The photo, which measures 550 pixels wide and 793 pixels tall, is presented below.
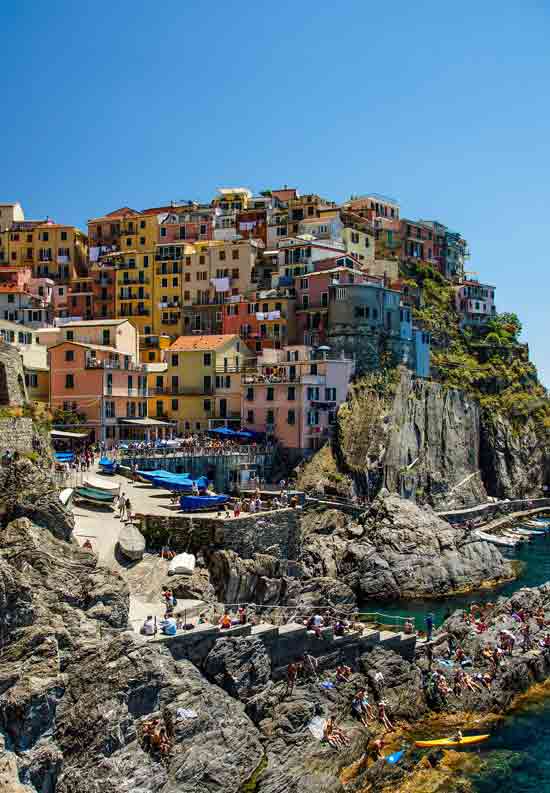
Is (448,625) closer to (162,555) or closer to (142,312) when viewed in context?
(162,555)

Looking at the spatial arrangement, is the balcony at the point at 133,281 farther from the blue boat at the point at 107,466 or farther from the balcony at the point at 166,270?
the blue boat at the point at 107,466

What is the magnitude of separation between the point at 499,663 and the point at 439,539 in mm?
22609

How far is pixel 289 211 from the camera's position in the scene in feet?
314

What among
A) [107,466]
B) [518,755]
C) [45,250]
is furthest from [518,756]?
[45,250]

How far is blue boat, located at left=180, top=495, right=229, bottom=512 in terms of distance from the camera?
46.0m

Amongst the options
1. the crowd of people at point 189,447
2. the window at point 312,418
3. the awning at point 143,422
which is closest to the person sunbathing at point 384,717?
the crowd of people at point 189,447

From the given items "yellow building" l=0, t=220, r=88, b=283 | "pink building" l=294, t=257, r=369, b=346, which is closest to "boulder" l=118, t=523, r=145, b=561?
"pink building" l=294, t=257, r=369, b=346

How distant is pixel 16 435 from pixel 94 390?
82.1 ft

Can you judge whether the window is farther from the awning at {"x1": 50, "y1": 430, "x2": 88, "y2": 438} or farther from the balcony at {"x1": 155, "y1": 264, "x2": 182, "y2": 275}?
the balcony at {"x1": 155, "y1": 264, "x2": 182, "y2": 275}

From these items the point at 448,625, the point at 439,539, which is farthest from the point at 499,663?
the point at 439,539

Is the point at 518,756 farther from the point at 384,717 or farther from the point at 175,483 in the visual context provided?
the point at 175,483

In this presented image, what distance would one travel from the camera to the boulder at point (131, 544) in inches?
1548

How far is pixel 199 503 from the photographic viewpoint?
4641 cm

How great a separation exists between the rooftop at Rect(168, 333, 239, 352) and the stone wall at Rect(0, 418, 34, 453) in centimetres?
3488
